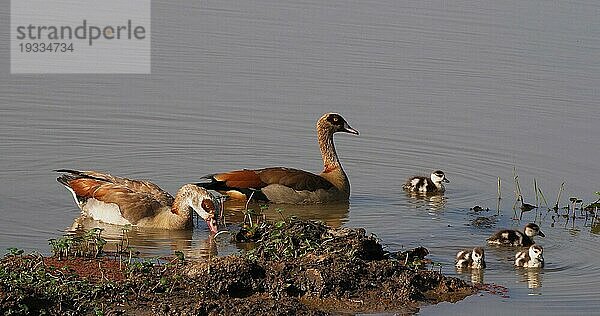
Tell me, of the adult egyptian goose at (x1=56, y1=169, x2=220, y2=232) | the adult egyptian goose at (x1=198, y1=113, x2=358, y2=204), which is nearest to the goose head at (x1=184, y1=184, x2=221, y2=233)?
the adult egyptian goose at (x1=56, y1=169, x2=220, y2=232)

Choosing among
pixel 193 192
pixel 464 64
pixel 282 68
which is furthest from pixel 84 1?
pixel 193 192

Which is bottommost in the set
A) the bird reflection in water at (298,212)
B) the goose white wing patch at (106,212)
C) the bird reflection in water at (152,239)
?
the bird reflection in water at (152,239)

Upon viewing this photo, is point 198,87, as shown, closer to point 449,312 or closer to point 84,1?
point 84,1

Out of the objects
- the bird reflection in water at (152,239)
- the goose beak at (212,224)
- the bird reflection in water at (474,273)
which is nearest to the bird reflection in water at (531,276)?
the bird reflection in water at (474,273)

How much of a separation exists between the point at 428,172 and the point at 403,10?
7920 millimetres

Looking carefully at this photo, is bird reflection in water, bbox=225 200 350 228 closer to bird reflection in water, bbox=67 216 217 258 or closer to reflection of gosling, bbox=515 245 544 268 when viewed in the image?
bird reflection in water, bbox=67 216 217 258

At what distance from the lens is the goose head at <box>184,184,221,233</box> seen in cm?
1165

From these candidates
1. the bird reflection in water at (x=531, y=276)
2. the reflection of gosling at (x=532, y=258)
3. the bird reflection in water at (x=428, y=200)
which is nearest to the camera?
the bird reflection in water at (x=531, y=276)

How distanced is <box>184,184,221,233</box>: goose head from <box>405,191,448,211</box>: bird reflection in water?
104 inches

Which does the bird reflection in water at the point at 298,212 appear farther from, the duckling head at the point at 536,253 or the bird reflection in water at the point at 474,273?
the duckling head at the point at 536,253

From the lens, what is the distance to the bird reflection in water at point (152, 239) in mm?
10891

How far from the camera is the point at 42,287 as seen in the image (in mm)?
8289

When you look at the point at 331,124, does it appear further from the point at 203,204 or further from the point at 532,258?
the point at 532,258

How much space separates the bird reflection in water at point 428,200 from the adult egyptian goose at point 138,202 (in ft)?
8.61
